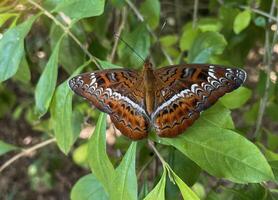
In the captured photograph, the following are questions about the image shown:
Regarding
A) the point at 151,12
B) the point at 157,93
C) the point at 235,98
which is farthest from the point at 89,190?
the point at 151,12

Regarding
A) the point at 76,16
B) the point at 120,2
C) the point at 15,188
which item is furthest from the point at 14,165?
the point at 76,16

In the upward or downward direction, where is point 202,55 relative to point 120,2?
downward

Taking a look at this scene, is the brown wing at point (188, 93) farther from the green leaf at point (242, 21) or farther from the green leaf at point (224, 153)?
the green leaf at point (242, 21)

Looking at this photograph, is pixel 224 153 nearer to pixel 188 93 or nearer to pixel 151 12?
pixel 188 93

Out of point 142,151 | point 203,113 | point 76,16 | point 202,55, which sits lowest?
point 142,151

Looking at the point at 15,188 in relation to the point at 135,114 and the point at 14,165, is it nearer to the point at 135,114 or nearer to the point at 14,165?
the point at 14,165

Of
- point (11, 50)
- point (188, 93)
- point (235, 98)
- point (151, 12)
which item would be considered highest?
point (11, 50)

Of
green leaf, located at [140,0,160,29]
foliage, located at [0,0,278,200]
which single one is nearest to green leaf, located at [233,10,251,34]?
foliage, located at [0,0,278,200]

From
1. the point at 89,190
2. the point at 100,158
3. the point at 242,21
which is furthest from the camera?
the point at 242,21
